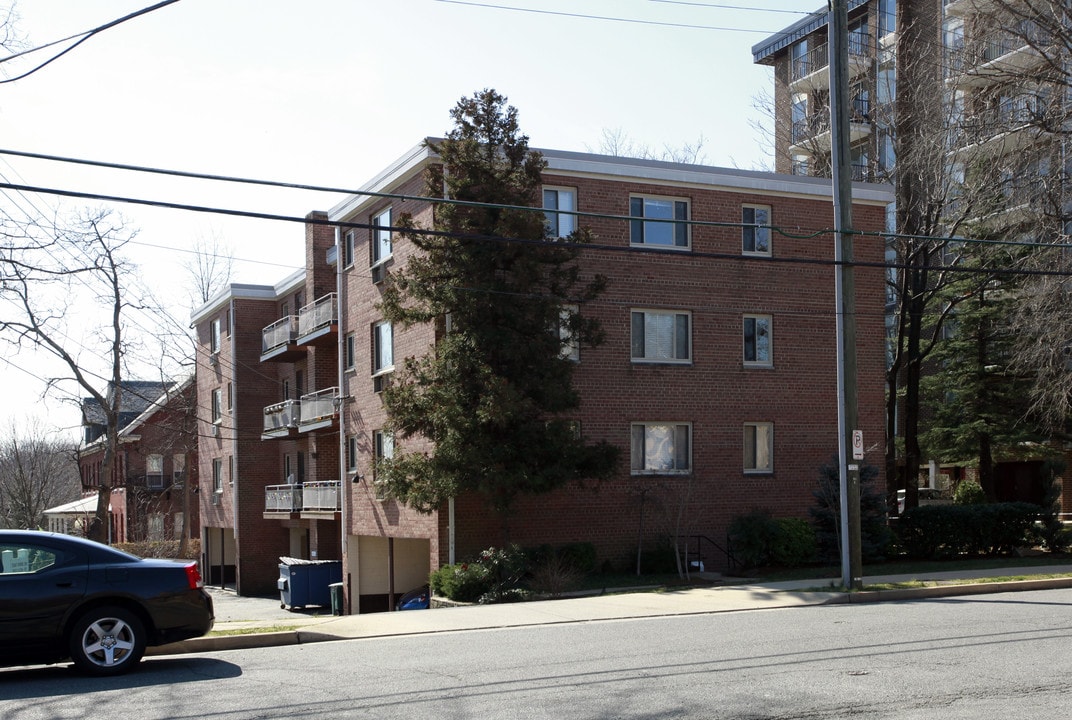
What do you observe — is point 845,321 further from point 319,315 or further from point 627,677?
point 319,315

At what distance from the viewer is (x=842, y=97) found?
18766 mm

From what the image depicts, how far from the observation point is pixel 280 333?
132 ft

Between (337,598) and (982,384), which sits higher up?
(982,384)

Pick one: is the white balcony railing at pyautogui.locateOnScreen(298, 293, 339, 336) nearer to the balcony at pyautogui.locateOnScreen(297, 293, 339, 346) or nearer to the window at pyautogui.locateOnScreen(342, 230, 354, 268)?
the balcony at pyautogui.locateOnScreen(297, 293, 339, 346)

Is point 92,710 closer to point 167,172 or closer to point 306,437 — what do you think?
point 167,172

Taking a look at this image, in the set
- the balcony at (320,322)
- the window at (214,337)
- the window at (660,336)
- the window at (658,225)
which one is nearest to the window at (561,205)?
A: the window at (658,225)

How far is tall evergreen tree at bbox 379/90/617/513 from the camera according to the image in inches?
902

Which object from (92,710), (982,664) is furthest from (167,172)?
(982,664)

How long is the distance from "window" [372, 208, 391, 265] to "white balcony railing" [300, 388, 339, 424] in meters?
5.20

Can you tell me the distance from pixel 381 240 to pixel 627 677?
21.4 meters

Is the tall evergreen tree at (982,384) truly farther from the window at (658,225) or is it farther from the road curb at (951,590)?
the road curb at (951,590)

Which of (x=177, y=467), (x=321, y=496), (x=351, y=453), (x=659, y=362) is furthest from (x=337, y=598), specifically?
(x=177, y=467)

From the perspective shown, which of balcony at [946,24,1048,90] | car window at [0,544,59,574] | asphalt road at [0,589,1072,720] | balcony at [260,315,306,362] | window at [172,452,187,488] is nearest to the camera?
asphalt road at [0,589,1072,720]

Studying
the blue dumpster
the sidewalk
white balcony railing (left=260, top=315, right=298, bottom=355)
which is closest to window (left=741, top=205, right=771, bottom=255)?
the sidewalk
